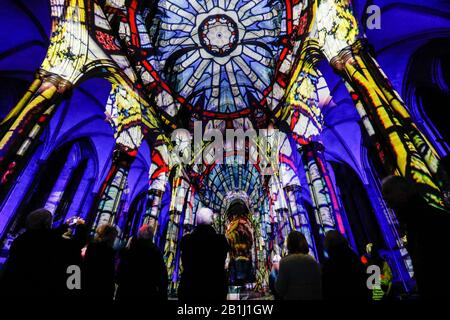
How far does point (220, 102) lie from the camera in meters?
15.0

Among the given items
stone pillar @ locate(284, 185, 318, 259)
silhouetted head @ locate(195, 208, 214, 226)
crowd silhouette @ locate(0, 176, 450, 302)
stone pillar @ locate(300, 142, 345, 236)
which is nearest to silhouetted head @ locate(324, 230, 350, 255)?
crowd silhouette @ locate(0, 176, 450, 302)

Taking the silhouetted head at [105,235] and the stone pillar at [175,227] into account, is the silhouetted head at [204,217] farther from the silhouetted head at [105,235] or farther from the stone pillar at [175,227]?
the stone pillar at [175,227]

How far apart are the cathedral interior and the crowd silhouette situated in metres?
2.27

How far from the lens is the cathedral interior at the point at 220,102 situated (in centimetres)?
464

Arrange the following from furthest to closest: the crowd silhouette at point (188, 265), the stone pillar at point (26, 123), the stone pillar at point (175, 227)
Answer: the stone pillar at point (175, 227)
the stone pillar at point (26, 123)
the crowd silhouette at point (188, 265)

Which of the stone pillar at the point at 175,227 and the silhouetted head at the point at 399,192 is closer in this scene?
the silhouetted head at the point at 399,192

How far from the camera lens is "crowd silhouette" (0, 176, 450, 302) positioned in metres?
1.66

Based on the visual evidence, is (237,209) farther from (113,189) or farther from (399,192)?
(399,192)

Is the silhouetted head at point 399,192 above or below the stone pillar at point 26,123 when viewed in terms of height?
below

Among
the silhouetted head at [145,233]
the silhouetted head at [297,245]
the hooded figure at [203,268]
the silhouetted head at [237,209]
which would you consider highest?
the silhouetted head at [237,209]

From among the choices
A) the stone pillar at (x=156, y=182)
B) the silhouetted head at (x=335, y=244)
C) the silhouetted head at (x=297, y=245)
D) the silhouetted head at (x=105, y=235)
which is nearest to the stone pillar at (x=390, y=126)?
the silhouetted head at (x=335, y=244)

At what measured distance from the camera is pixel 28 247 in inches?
75.4

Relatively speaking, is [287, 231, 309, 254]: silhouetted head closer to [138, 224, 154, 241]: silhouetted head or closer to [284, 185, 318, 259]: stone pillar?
[138, 224, 154, 241]: silhouetted head
